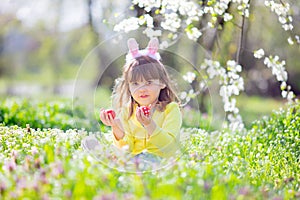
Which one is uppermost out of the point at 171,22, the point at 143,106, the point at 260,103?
the point at 171,22

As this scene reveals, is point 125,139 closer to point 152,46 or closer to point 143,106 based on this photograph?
point 143,106

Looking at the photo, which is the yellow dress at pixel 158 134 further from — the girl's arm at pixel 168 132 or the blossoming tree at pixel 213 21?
the blossoming tree at pixel 213 21

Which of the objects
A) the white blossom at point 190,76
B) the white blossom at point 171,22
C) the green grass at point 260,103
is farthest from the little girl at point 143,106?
the green grass at point 260,103

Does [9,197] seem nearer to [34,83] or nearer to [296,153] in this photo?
[296,153]

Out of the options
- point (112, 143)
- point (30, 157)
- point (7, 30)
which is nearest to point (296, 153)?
point (112, 143)

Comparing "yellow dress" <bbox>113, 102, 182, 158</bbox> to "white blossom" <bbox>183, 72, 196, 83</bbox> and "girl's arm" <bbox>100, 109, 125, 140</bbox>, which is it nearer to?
"girl's arm" <bbox>100, 109, 125, 140</bbox>

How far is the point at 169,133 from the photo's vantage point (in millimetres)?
3689

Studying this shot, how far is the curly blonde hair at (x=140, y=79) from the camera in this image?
12.3ft

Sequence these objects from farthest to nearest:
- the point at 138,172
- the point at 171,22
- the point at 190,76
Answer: the point at 190,76 < the point at 171,22 < the point at 138,172

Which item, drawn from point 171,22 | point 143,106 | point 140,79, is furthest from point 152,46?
point 171,22

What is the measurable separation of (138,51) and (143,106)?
1.28 feet

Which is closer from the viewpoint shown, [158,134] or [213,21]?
[158,134]

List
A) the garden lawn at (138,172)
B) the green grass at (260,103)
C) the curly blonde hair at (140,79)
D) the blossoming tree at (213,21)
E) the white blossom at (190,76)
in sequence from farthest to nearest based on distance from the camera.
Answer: the green grass at (260,103)
the white blossom at (190,76)
the blossoming tree at (213,21)
the curly blonde hair at (140,79)
the garden lawn at (138,172)

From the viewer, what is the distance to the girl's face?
3.77 m
